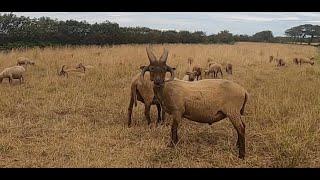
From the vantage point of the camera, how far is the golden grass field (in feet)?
19.5

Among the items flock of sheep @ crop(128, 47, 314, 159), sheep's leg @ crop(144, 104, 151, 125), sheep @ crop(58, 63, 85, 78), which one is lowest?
sheep's leg @ crop(144, 104, 151, 125)

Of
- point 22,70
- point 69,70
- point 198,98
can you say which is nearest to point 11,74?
point 22,70

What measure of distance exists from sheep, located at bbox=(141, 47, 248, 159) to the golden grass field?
19.1 inches

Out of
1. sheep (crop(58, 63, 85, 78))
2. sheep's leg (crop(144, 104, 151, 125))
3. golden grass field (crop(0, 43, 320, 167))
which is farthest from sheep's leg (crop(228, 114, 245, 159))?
sheep (crop(58, 63, 85, 78))

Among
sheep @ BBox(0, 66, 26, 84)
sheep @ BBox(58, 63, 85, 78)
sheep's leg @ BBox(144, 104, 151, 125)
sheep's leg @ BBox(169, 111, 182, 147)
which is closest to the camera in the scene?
sheep's leg @ BBox(169, 111, 182, 147)

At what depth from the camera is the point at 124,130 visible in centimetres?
756

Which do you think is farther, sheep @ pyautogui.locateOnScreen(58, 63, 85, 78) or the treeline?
the treeline

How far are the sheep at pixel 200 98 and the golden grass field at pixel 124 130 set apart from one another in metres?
0.49

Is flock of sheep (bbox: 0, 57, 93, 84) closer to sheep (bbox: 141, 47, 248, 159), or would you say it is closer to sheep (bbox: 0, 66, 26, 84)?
sheep (bbox: 0, 66, 26, 84)

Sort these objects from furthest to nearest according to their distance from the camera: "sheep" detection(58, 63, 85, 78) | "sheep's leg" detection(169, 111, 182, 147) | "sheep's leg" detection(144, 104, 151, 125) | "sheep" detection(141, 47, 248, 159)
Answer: "sheep" detection(58, 63, 85, 78) → "sheep's leg" detection(144, 104, 151, 125) → "sheep's leg" detection(169, 111, 182, 147) → "sheep" detection(141, 47, 248, 159)

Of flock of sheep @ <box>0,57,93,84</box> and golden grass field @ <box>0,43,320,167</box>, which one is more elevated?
flock of sheep @ <box>0,57,93,84</box>

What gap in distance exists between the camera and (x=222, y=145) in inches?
261

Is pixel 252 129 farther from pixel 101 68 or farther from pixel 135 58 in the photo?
pixel 135 58
